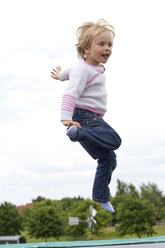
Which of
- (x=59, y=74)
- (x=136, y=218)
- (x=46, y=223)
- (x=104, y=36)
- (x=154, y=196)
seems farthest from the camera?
(x=154, y=196)

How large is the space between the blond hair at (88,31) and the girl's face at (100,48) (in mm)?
51

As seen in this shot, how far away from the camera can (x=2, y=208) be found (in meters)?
56.2

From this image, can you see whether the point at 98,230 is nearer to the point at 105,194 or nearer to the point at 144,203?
the point at 144,203

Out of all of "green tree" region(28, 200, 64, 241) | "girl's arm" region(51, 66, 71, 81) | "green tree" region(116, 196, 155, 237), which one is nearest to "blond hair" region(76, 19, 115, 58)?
"girl's arm" region(51, 66, 71, 81)

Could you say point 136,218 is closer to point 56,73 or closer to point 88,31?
point 56,73

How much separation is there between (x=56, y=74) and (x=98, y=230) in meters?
47.4

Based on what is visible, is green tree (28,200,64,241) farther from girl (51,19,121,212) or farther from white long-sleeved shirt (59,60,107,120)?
white long-sleeved shirt (59,60,107,120)

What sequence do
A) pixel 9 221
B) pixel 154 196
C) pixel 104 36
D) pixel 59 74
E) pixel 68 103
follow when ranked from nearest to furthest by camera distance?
pixel 68 103 → pixel 104 36 → pixel 59 74 → pixel 9 221 → pixel 154 196

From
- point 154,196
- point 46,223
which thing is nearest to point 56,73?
point 46,223

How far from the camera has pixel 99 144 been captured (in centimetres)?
506

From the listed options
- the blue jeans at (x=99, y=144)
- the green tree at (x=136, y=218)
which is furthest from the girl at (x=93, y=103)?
the green tree at (x=136, y=218)

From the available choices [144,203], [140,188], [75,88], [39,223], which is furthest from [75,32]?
[140,188]

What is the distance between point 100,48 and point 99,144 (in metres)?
1.35

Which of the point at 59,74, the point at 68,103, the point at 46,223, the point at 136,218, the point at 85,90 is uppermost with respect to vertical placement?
the point at 59,74
